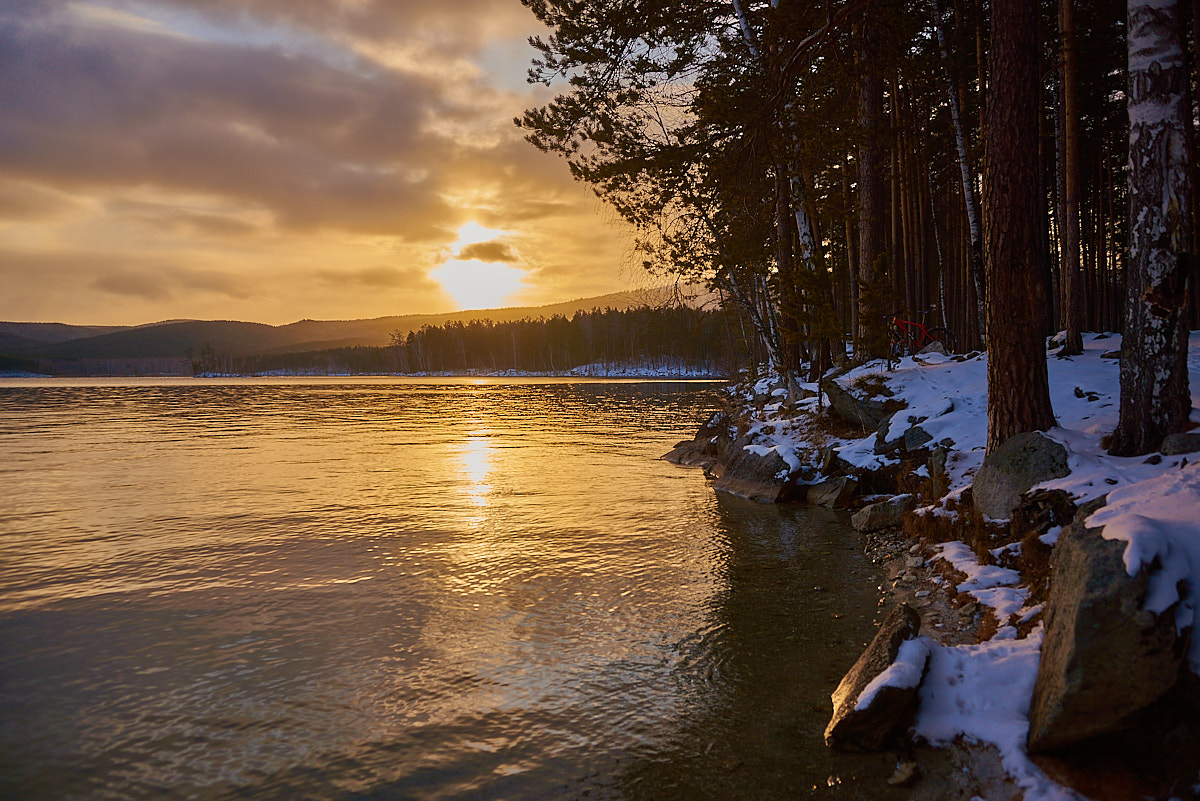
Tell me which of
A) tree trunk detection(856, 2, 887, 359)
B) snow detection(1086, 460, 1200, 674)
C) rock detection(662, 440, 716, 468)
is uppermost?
tree trunk detection(856, 2, 887, 359)

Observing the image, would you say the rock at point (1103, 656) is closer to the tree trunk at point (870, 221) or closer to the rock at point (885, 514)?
the rock at point (885, 514)

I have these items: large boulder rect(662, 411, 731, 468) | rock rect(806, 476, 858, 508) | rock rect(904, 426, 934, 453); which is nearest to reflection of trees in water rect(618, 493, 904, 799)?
rock rect(806, 476, 858, 508)

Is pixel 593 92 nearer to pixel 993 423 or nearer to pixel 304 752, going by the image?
pixel 993 423

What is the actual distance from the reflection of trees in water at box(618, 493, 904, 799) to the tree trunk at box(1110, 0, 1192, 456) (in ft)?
12.0

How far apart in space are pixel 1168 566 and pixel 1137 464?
4056 mm

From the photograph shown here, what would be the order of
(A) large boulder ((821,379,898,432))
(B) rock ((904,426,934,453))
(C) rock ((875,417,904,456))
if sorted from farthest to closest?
(A) large boulder ((821,379,898,432)), (C) rock ((875,417,904,456)), (B) rock ((904,426,934,453))

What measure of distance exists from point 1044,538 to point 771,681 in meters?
3.41

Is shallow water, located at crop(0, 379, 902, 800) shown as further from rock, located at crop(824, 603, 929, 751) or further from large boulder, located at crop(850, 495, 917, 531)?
large boulder, located at crop(850, 495, 917, 531)

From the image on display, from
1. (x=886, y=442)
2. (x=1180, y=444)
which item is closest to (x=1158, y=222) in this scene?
(x=1180, y=444)

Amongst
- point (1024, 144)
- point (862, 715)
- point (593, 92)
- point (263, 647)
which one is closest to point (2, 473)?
point (263, 647)

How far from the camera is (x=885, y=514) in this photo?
35.7 ft

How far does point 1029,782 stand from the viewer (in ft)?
12.6

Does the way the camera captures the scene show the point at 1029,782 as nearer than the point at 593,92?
Yes

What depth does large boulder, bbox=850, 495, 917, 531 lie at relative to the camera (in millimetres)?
10711
